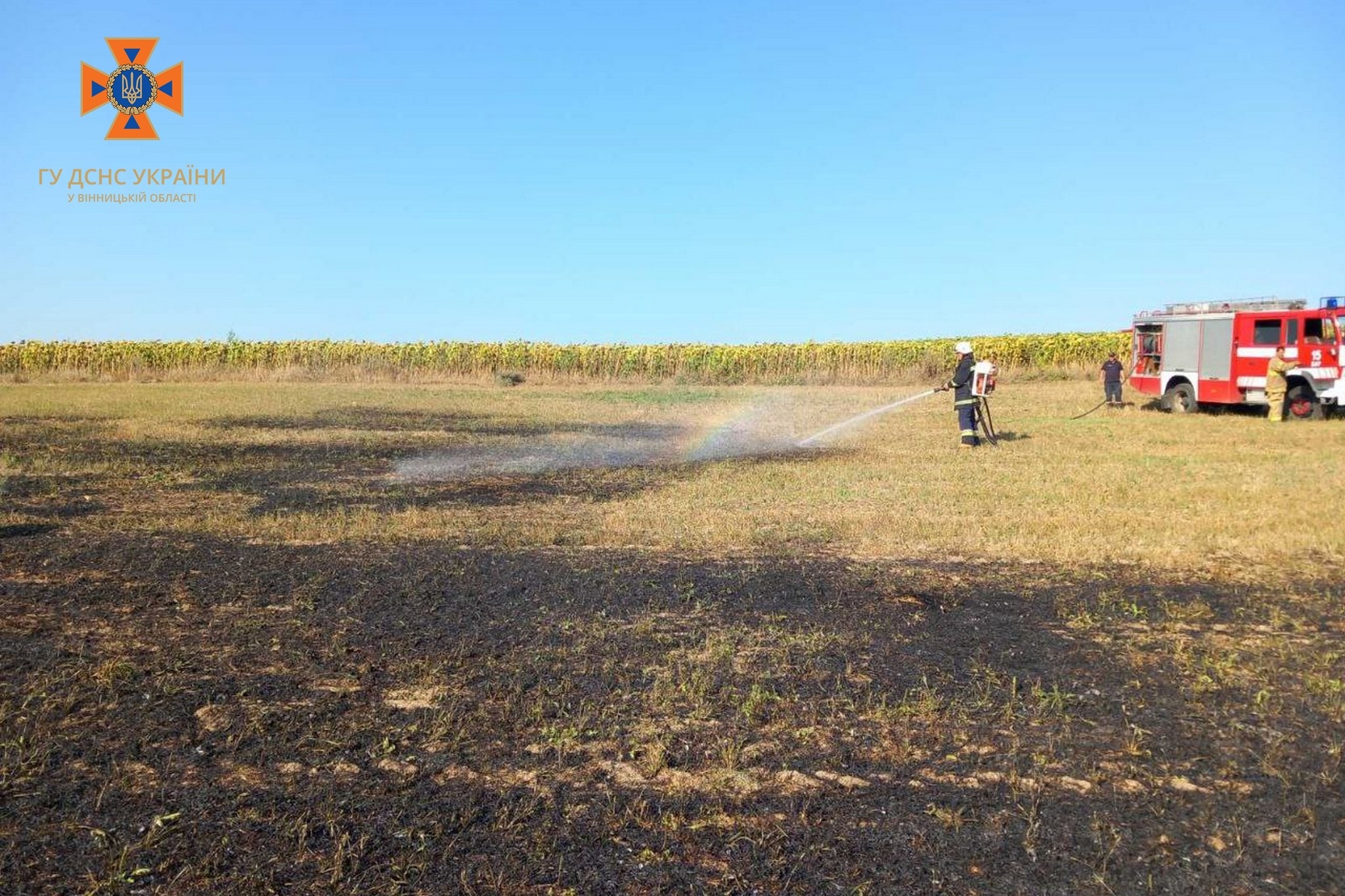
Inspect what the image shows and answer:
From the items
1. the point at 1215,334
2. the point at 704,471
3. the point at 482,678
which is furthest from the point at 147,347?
the point at 482,678

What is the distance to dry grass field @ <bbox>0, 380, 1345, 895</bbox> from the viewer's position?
3.67 metres

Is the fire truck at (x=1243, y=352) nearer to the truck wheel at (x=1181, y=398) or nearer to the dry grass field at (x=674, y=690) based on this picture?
the truck wheel at (x=1181, y=398)

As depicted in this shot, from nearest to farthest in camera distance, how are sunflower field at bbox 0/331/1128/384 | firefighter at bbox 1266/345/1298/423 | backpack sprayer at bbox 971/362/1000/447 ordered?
backpack sprayer at bbox 971/362/1000/447, firefighter at bbox 1266/345/1298/423, sunflower field at bbox 0/331/1128/384

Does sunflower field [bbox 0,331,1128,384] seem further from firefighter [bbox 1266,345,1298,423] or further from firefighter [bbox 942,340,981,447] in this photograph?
firefighter [bbox 942,340,981,447]

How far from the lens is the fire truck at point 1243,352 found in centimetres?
2038

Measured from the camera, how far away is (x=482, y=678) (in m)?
5.53

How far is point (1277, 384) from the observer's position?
802 inches

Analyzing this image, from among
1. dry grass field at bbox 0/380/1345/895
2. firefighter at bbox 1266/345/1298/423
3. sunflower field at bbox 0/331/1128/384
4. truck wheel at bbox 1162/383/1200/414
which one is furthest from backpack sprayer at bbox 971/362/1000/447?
sunflower field at bbox 0/331/1128/384

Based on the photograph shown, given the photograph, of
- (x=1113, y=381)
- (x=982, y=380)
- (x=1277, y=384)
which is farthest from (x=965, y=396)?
(x=1113, y=381)

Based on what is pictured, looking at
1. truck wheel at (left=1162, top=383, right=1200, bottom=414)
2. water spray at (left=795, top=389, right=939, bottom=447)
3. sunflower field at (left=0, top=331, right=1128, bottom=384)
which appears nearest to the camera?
water spray at (left=795, top=389, right=939, bottom=447)

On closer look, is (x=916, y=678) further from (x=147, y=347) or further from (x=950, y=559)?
(x=147, y=347)

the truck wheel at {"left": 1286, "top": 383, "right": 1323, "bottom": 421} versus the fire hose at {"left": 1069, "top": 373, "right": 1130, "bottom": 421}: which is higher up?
the truck wheel at {"left": 1286, "top": 383, "right": 1323, "bottom": 421}

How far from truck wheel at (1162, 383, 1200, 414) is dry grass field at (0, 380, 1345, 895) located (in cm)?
1195

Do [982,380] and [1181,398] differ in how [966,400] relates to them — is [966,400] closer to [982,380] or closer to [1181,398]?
[982,380]
